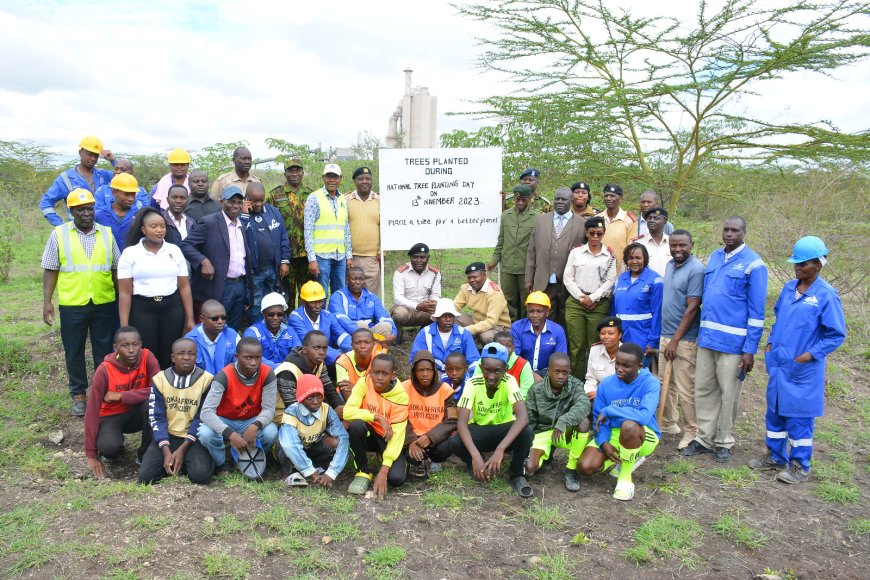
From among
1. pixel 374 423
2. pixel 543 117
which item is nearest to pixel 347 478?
pixel 374 423

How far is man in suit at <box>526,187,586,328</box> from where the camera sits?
23.0ft

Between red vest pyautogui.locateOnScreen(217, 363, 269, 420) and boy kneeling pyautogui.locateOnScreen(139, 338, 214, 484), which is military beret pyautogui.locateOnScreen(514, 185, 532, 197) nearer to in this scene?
red vest pyautogui.locateOnScreen(217, 363, 269, 420)

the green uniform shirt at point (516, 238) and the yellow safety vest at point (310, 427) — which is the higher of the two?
the green uniform shirt at point (516, 238)

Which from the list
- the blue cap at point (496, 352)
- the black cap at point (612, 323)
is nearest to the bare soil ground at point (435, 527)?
the blue cap at point (496, 352)

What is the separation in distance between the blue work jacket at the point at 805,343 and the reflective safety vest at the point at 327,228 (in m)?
4.57

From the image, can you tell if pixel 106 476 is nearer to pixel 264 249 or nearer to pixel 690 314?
pixel 264 249

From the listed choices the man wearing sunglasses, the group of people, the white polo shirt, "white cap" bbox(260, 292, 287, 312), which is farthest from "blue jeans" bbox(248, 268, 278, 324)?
the man wearing sunglasses

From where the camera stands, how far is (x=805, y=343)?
204 inches

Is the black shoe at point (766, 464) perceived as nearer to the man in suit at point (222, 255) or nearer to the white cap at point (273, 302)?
the white cap at point (273, 302)

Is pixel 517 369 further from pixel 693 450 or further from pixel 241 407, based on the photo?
pixel 241 407

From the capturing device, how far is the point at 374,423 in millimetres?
5219

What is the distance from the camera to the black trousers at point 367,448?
5105 mm

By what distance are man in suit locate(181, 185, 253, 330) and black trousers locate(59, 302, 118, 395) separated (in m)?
0.84

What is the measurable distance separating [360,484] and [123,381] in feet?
7.22
